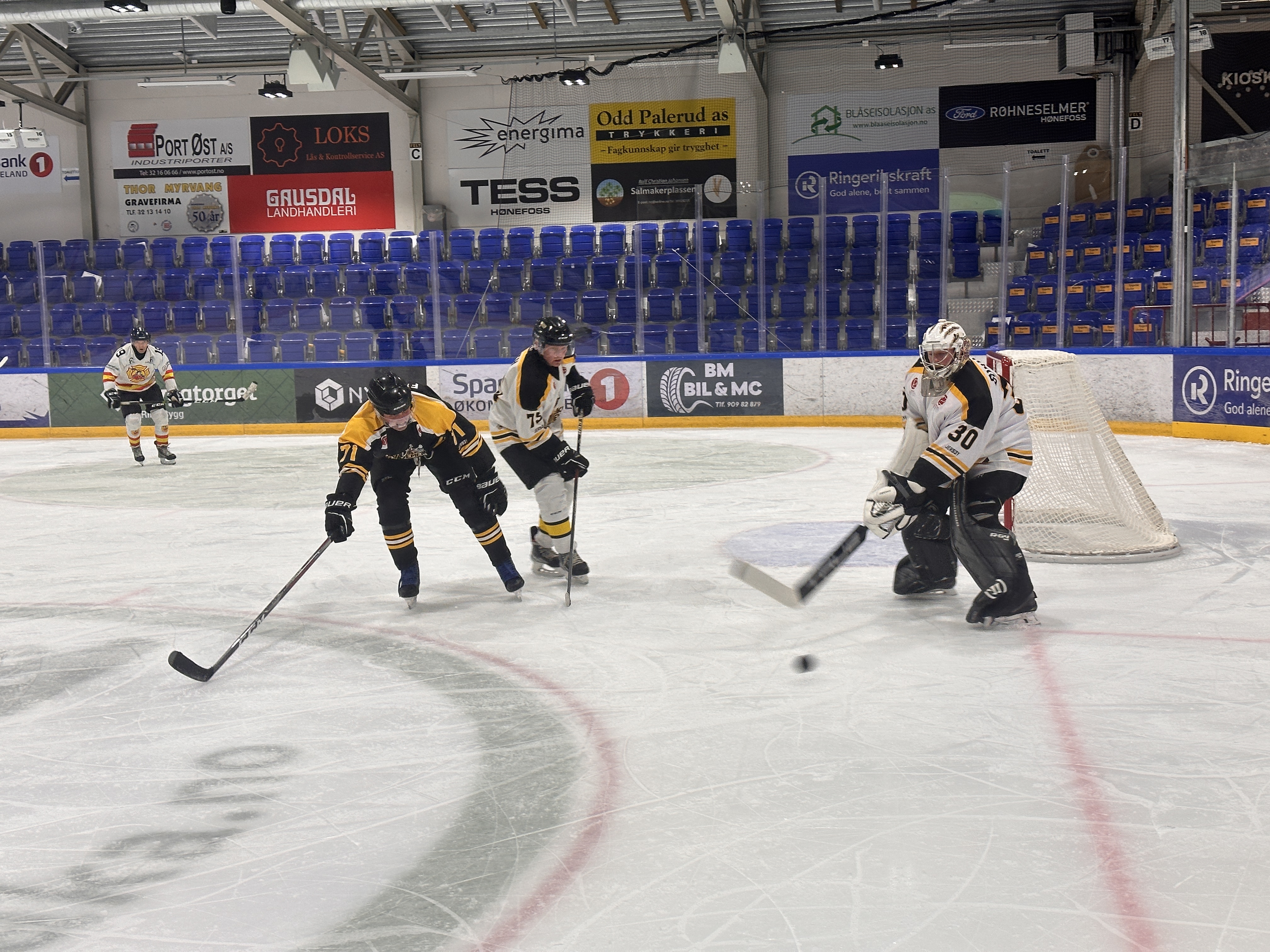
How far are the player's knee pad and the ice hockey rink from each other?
0.18 meters

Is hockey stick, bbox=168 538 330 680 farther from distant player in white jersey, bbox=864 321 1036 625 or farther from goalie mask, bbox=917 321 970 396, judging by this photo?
goalie mask, bbox=917 321 970 396

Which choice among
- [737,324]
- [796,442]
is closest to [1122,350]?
[796,442]

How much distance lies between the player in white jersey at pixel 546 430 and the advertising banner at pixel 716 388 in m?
7.48

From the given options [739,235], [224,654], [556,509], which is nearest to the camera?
[224,654]

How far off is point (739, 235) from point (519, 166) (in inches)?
183

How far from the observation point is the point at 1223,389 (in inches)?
398

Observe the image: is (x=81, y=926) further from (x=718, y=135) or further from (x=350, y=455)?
(x=718, y=135)

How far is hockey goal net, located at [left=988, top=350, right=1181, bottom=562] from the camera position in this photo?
17.6 feet

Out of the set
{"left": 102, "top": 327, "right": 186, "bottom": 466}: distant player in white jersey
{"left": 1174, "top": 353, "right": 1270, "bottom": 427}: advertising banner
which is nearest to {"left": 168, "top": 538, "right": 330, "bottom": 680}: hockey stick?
{"left": 102, "top": 327, "right": 186, "bottom": 466}: distant player in white jersey

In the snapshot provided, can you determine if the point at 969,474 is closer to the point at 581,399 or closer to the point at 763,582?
the point at 763,582

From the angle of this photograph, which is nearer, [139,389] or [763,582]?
[763,582]

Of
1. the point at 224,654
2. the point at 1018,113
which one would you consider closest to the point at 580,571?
the point at 224,654

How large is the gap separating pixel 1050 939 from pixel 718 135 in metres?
15.8

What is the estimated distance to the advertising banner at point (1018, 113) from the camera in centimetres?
1628
